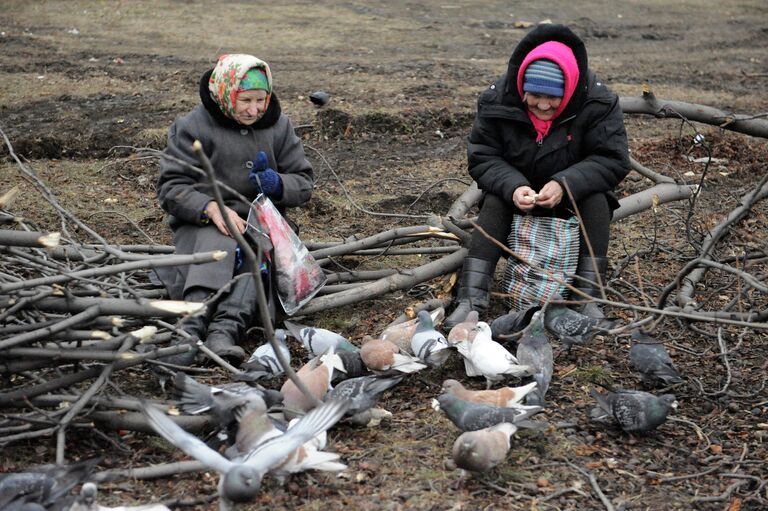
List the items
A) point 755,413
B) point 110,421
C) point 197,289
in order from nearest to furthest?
point 110,421 < point 755,413 < point 197,289

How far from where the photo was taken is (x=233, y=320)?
4.18 m

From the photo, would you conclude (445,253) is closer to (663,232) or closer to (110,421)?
(663,232)

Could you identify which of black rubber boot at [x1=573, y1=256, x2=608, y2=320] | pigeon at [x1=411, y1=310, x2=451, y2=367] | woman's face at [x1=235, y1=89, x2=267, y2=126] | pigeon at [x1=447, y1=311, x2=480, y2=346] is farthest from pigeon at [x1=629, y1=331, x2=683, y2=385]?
woman's face at [x1=235, y1=89, x2=267, y2=126]

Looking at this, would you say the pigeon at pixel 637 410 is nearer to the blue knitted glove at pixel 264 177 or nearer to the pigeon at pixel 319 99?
the blue knitted glove at pixel 264 177

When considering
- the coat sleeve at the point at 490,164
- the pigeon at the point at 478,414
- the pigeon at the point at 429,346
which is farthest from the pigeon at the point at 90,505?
the coat sleeve at the point at 490,164

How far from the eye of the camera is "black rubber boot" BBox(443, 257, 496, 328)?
4.49m

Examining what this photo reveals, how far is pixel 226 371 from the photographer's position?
13.1 ft

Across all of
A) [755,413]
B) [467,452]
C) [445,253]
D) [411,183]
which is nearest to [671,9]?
[411,183]

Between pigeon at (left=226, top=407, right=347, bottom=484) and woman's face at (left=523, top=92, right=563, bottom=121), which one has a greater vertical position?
woman's face at (left=523, top=92, right=563, bottom=121)

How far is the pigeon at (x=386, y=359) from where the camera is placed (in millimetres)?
3838

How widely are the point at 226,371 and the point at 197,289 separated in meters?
0.43

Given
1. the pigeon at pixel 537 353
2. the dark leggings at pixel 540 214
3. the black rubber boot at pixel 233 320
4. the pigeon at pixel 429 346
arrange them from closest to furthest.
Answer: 1. the pigeon at pixel 537 353
2. the pigeon at pixel 429 346
3. the black rubber boot at pixel 233 320
4. the dark leggings at pixel 540 214

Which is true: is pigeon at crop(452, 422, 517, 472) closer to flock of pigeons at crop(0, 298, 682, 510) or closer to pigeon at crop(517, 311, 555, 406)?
flock of pigeons at crop(0, 298, 682, 510)

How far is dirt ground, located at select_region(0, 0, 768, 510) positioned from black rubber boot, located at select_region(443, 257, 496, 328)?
15.5 inches
